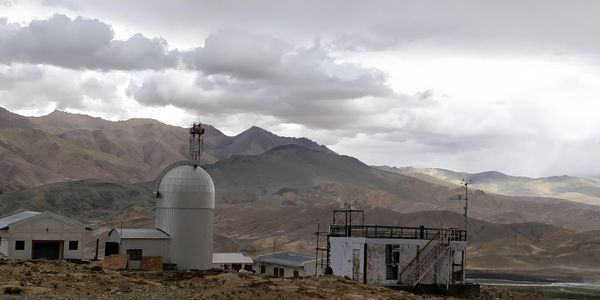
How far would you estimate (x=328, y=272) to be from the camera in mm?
51781

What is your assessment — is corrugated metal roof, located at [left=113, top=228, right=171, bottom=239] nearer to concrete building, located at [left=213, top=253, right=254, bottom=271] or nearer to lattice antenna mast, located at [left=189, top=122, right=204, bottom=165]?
lattice antenna mast, located at [left=189, top=122, right=204, bottom=165]

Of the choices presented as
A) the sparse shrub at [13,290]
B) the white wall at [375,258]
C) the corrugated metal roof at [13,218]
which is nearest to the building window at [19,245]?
the corrugated metal roof at [13,218]

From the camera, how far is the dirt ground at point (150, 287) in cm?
3341

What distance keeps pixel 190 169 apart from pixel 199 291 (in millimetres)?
25087

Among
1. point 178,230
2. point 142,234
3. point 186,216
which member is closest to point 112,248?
point 142,234

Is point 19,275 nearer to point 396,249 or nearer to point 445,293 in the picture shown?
point 396,249

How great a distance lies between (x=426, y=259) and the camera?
1980 inches

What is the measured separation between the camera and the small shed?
185ft

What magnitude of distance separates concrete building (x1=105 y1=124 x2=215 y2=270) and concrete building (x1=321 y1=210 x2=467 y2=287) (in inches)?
500

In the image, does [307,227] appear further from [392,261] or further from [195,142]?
[392,261]

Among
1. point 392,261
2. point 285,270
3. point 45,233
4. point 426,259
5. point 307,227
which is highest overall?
point 45,233

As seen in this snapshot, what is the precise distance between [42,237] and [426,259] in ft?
97.8

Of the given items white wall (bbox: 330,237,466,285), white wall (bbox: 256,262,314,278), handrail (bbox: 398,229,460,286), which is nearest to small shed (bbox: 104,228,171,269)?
white wall (bbox: 256,262,314,278)

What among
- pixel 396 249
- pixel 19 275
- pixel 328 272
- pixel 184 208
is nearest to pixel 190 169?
pixel 184 208
